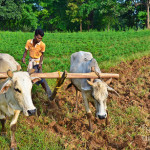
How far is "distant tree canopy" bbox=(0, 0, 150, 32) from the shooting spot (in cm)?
2550

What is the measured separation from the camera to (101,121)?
434 centimetres

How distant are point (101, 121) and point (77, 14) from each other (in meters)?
27.2

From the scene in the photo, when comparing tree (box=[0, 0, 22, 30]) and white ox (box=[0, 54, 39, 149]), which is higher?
tree (box=[0, 0, 22, 30])

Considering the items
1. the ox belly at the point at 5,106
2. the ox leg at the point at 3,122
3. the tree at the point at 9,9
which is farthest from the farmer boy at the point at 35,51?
the tree at the point at 9,9

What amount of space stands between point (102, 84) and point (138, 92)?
2368 mm

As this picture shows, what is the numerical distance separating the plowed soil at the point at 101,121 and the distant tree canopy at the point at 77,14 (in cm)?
1691

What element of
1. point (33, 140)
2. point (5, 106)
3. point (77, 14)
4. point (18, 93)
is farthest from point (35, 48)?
point (77, 14)

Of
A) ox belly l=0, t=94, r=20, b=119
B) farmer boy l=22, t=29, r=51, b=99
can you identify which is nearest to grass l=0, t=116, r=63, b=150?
ox belly l=0, t=94, r=20, b=119

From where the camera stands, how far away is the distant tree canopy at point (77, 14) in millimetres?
25500

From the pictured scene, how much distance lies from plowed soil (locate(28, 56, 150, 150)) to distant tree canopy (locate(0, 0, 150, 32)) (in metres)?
16.9

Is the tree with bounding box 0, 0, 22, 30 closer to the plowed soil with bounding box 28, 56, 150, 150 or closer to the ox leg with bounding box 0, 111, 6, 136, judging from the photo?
the plowed soil with bounding box 28, 56, 150, 150

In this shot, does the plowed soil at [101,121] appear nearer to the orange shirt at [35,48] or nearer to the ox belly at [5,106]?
the ox belly at [5,106]

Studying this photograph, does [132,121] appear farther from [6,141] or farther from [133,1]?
[133,1]

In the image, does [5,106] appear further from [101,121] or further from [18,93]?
[101,121]
